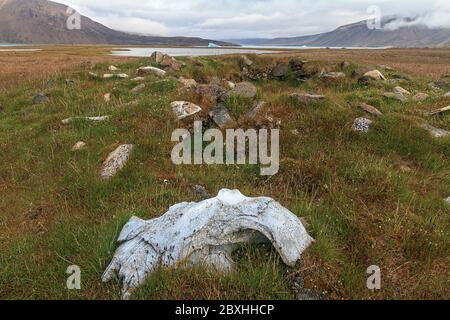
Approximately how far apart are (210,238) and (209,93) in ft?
28.3

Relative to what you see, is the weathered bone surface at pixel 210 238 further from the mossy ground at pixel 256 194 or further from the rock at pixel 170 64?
the rock at pixel 170 64

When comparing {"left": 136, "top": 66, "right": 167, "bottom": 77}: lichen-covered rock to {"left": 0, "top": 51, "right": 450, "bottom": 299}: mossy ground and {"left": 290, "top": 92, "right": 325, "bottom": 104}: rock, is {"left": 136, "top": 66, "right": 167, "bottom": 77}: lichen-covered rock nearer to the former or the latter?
{"left": 0, "top": 51, "right": 450, "bottom": 299}: mossy ground

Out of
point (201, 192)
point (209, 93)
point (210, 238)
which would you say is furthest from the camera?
point (209, 93)

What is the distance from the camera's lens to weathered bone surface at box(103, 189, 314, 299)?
4.86 meters

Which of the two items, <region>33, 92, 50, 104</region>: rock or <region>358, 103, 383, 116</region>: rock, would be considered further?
<region>33, 92, 50, 104</region>: rock

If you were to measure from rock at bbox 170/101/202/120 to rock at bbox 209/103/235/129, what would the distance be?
519mm

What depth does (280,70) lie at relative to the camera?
23.1m

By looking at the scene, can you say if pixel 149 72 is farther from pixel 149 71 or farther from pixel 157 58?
pixel 157 58

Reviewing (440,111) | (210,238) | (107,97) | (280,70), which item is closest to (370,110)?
(440,111)

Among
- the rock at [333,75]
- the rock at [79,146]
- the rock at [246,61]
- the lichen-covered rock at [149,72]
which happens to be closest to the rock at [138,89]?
the lichen-covered rock at [149,72]

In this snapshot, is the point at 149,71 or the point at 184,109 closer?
the point at 184,109

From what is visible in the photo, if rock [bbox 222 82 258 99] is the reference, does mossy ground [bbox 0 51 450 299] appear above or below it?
below

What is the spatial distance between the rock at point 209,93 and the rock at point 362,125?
4374mm

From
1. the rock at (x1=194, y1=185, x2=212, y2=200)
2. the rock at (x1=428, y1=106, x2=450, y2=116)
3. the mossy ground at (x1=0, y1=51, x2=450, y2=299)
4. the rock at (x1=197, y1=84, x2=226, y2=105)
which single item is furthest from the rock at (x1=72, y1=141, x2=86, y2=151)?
the rock at (x1=428, y1=106, x2=450, y2=116)
